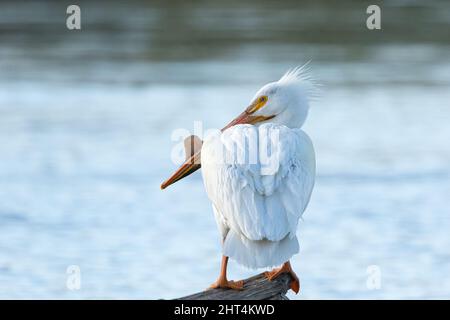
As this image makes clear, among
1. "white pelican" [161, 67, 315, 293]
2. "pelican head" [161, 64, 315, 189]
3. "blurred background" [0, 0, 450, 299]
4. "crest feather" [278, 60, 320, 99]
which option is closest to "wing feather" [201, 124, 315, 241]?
"white pelican" [161, 67, 315, 293]

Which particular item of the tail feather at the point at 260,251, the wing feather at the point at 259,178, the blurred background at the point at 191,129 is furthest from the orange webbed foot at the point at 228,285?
the blurred background at the point at 191,129

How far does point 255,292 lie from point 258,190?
1.71 ft

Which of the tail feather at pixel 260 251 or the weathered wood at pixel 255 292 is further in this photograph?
the tail feather at pixel 260 251

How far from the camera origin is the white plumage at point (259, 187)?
15.6 feet

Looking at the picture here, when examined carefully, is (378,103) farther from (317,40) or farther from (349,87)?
(317,40)

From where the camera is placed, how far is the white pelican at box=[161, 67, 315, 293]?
187 inches

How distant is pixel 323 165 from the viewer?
10.5 meters

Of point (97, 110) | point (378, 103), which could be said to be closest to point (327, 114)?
point (378, 103)

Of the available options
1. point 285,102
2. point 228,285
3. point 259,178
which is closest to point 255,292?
point 228,285

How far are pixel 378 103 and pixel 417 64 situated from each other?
2760mm

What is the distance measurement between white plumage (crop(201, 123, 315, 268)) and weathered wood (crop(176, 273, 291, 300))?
0.13 meters

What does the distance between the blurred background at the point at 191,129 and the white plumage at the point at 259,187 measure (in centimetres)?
225

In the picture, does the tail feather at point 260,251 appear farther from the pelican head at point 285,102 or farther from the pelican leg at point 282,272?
the pelican head at point 285,102

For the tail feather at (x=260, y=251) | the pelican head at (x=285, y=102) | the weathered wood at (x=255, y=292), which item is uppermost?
the pelican head at (x=285, y=102)
